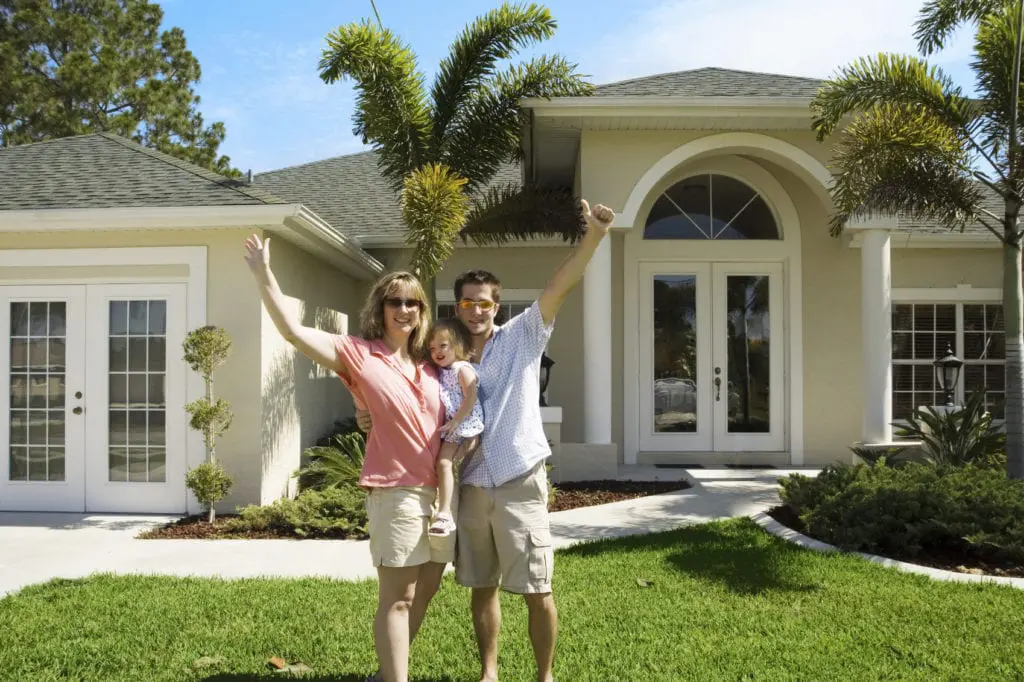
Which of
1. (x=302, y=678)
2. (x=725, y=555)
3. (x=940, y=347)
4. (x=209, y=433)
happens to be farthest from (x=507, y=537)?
(x=940, y=347)

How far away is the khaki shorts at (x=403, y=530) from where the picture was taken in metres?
3.01

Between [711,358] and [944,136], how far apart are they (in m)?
4.43

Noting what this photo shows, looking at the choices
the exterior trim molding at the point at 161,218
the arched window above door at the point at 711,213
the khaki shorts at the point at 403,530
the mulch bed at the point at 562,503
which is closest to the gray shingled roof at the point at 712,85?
the arched window above door at the point at 711,213

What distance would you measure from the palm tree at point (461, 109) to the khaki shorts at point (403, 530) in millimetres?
5528

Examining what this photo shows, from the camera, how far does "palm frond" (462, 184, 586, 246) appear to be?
969 cm

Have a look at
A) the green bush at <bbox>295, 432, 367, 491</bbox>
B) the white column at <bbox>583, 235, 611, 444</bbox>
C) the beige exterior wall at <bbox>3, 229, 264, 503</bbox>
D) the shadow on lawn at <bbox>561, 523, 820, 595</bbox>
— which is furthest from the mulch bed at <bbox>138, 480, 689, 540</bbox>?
the shadow on lawn at <bbox>561, 523, 820, 595</bbox>

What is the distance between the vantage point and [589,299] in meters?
9.63

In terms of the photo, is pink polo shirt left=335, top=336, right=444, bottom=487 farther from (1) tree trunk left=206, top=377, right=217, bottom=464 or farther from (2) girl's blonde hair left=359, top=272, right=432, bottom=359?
(1) tree trunk left=206, top=377, right=217, bottom=464

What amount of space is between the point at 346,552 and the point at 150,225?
3.83 meters

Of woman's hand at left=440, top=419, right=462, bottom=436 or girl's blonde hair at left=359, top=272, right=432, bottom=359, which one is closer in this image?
woman's hand at left=440, top=419, right=462, bottom=436

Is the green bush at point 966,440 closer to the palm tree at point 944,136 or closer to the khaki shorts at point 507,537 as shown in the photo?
the palm tree at point 944,136

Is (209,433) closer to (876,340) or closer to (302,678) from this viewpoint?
(302,678)

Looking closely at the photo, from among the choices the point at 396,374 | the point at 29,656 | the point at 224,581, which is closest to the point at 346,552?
the point at 224,581

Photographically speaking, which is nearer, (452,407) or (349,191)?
(452,407)
